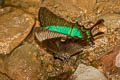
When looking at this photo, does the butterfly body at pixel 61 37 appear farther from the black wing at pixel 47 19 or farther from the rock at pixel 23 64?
the rock at pixel 23 64

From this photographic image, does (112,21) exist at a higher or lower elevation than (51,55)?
higher

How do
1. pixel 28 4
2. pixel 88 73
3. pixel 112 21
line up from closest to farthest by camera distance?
pixel 88 73, pixel 112 21, pixel 28 4

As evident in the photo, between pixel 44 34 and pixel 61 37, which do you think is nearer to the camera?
pixel 44 34

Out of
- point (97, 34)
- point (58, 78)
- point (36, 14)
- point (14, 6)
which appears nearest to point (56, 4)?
point (36, 14)

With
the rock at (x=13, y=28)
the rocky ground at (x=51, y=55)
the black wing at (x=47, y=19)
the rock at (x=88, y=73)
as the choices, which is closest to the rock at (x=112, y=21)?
the rocky ground at (x=51, y=55)

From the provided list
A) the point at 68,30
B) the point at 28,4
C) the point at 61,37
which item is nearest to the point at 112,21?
the point at 68,30

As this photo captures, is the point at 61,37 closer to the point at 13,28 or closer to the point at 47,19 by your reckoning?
the point at 47,19
